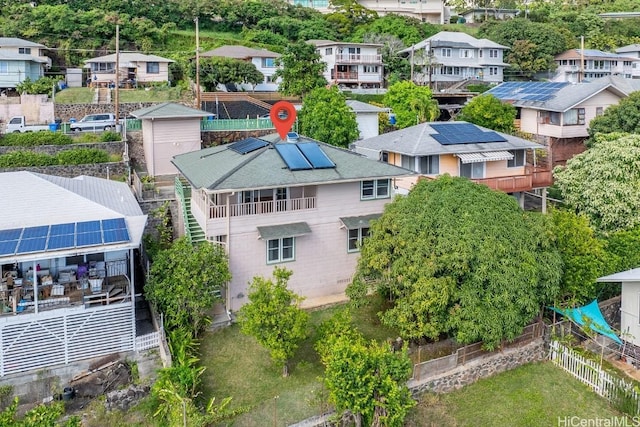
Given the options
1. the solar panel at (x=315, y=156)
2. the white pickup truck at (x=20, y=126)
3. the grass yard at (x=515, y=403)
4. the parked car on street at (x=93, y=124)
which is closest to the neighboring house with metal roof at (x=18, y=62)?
the white pickup truck at (x=20, y=126)

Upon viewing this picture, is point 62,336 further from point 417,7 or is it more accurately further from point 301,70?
point 417,7

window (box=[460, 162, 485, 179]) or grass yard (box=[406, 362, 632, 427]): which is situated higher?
window (box=[460, 162, 485, 179])

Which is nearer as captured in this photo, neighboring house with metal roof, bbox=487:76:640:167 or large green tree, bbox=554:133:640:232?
large green tree, bbox=554:133:640:232

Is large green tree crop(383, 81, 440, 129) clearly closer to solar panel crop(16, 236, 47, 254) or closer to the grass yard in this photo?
the grass yard

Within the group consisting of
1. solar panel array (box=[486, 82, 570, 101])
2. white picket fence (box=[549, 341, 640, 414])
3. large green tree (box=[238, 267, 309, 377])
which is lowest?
white picket fence (box=[549, 341, 640, 414])

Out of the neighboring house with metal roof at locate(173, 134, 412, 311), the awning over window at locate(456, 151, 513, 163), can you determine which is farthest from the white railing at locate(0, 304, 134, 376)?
the awning over window at locate(456, 151, 513, 163)

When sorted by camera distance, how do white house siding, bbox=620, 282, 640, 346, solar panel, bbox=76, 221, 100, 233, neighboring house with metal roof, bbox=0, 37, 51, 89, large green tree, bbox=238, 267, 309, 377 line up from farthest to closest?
1. neighboring house with metal roof, bbox=0, 37, 51, 89
2. white house siding, bbox=620, 282, 640, 346
3. solar panel, bbox=76, 221, 100, 233
4. large green tree, bbox=238, 267, 309, 377

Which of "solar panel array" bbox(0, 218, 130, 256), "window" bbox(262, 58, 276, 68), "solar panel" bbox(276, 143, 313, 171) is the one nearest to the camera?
"solar panel array" bbox(0, 218, 130, 256)

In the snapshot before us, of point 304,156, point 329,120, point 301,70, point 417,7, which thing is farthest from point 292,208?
point 417,7
